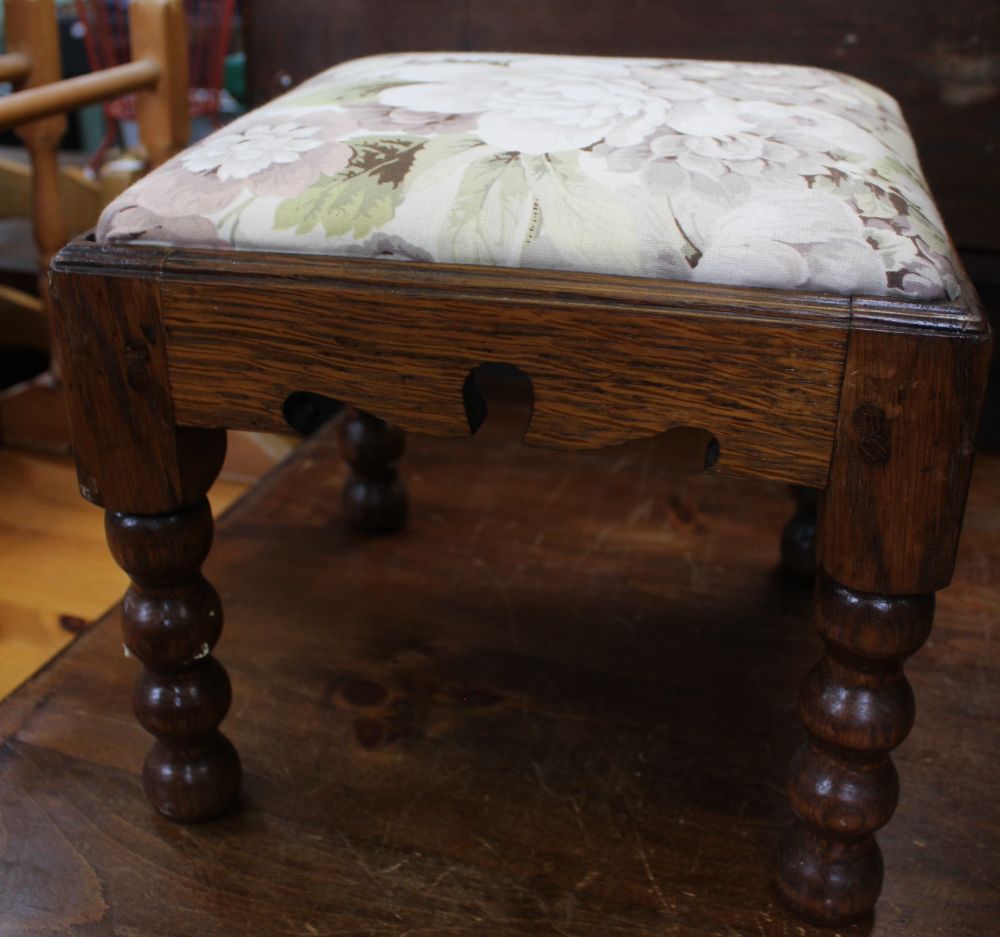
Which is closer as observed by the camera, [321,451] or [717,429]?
[717,429]

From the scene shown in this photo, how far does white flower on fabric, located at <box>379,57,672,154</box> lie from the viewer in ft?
2.18

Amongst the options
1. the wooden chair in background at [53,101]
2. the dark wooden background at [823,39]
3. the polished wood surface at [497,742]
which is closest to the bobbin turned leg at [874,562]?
the polished wood surface at [497,742]

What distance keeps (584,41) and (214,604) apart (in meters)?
0.88

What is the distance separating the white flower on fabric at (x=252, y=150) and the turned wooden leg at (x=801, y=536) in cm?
57

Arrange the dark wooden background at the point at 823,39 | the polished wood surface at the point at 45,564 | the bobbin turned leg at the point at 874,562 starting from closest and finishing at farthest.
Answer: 1. the bobbin turned leg at the point at 874,562
2. the polished wood surface at the point at 45,564
3. the dark wooden background at the point at 823,39

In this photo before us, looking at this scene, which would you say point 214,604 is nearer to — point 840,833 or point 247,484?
point 840,833

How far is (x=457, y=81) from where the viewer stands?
2.57ft

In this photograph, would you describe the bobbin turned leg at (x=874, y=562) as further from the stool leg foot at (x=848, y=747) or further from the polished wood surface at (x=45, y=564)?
the polished wood surface at (x=45, y=564)

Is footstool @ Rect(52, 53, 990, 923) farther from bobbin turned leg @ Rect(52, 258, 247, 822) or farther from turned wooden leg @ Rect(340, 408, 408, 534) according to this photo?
turned wooden leg @ Rect(340, 408, 408, 534)

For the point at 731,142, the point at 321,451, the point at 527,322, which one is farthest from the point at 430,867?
the point at 321,451

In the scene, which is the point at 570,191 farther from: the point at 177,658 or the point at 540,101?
the point at 177,658

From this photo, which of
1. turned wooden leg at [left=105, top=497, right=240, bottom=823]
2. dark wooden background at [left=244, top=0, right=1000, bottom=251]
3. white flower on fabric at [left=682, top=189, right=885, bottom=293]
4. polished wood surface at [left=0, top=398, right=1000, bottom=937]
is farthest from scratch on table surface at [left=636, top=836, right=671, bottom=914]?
dark wooden background at [left=244, top=0, right=1000, bottom=251]

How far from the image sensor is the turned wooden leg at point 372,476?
108 cm

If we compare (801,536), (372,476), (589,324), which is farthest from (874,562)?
(372,476)
